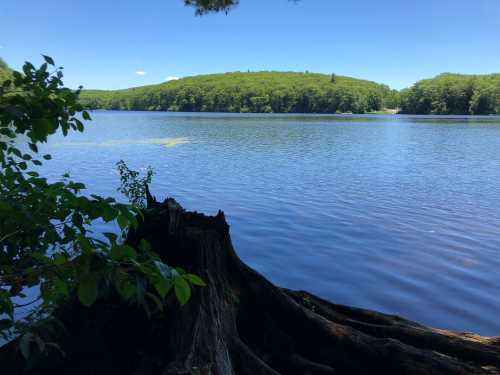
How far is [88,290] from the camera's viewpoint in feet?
6.04

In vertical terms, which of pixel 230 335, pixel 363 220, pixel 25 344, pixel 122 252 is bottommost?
pixel 363 220

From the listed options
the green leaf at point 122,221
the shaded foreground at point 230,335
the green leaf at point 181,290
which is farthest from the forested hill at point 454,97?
the green leaf at point 181,290

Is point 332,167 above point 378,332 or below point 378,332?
below

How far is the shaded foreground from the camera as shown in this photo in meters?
3.86

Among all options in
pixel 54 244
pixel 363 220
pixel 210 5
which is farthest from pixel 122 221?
pixel 363 220

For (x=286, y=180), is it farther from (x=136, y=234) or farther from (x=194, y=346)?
(x=194, y=346)

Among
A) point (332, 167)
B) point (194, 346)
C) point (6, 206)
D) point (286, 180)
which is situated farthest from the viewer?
point (332, 167)

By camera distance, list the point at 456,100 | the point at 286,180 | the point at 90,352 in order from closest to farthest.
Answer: the point at 90,352
the point at 286,180
the point at 456,100

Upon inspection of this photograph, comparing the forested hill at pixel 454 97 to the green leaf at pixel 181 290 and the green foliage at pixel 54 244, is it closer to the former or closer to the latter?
the green foliage at pixel 54 244

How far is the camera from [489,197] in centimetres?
1898

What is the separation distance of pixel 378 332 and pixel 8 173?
13.2 ft

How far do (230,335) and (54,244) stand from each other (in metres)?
1.67

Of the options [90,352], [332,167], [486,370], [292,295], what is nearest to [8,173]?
[90,352]

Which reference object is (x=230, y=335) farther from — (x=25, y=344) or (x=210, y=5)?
(x=210, y=5)
